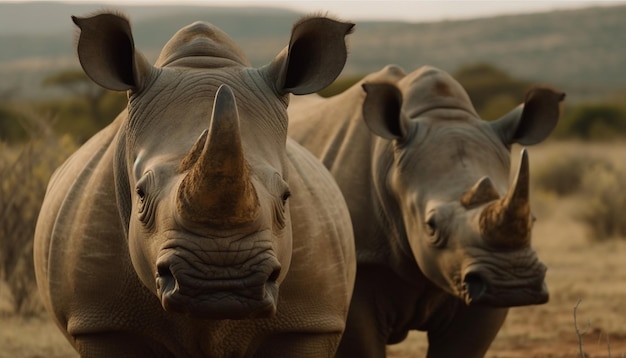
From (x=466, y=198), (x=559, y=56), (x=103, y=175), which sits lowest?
(x=559, y=56)

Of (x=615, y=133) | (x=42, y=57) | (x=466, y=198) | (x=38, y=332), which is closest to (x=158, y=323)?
(x=466, y=198)

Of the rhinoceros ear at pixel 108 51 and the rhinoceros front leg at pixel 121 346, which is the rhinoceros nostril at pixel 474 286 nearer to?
the rhinoceros front leg at pixel 121 346

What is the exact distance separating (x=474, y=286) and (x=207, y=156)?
107 inches

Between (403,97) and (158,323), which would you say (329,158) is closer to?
(403,97)

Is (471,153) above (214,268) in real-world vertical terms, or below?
below

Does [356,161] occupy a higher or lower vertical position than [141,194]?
lower

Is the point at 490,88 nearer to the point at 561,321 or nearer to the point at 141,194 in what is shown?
the point at 561,321

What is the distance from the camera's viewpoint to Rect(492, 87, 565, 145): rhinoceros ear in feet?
25.7

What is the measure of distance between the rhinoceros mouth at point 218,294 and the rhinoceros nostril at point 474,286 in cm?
241

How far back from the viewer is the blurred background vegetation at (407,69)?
38.0 feet

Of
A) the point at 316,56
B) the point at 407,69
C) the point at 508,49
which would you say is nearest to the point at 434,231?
the point at 316,56

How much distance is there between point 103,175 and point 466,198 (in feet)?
6.55

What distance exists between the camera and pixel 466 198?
7199 mm

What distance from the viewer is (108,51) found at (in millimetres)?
5520
